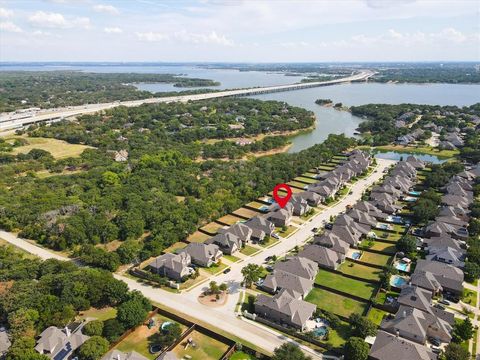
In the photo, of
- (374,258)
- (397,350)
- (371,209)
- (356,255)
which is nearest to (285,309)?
(397,350)

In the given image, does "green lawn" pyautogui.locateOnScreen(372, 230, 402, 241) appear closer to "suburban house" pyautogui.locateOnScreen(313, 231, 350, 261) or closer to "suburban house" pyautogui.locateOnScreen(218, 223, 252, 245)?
"suburban house" pyautogui.locateOnScreen(313, 231, 350, 261)

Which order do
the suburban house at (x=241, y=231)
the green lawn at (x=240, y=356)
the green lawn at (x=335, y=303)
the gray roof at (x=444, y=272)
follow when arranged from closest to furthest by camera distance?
the green lawn at (x=240, y=356) < the green lawn at (x=335, y=303) < the gray roof at (x=444, y=272) < the suburban house at (x=241, y=231)

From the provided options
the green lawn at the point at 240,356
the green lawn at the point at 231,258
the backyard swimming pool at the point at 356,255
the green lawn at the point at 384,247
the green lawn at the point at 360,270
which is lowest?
the green lawn at the point at 240,356

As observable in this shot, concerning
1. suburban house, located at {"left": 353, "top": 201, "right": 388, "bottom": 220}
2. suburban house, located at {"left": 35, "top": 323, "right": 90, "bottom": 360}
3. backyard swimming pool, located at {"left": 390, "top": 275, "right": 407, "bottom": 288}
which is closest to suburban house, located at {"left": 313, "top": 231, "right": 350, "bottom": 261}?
backyard swimming pool, located at {"left": 390, "top": 275, "right": 407, "bottom": 288}

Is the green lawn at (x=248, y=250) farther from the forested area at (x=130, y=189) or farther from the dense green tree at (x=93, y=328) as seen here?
the dense green tree at (x=93, y=328)

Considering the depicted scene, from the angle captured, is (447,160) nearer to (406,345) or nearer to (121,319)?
(406,345)

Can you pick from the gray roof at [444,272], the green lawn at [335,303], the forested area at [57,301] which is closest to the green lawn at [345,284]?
the green lawn at [335,303]
